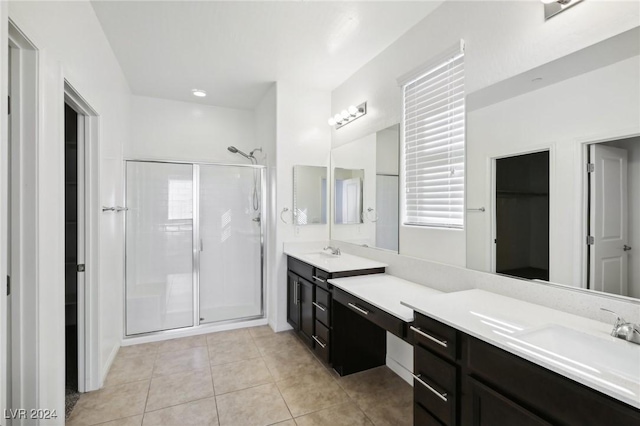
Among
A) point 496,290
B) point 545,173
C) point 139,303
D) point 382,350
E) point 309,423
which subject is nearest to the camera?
point 545,173

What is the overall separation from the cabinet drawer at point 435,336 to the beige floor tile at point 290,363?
4.49 ft

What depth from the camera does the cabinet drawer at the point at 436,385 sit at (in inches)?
51.9

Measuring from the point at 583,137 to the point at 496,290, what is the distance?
862 mm

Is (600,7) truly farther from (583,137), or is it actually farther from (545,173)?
(545,173)

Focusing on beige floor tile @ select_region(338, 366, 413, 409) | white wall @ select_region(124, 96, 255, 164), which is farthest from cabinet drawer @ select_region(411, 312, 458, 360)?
white wall @ select_region(124, 96, 255, 164)

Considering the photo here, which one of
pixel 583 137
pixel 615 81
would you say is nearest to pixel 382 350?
pixel 583 137

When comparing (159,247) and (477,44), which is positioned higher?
(477,44)

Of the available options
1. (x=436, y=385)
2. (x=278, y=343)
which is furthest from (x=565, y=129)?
(x=278, y=343)

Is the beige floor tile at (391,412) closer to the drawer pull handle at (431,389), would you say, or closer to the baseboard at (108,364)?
the drawer pull handle at (431,389)

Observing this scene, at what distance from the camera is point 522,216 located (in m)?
1.62

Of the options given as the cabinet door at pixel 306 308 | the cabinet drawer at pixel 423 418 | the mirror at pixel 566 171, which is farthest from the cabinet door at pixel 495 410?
the cabinet door at pixel 306 308

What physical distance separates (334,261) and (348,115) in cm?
146

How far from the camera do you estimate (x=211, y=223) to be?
362 cm

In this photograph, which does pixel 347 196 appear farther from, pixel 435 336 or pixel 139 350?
pixel 139 350
